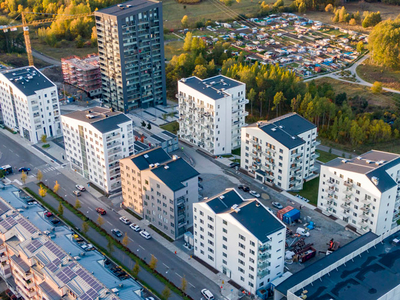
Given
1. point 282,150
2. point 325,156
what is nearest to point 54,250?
point 282,150

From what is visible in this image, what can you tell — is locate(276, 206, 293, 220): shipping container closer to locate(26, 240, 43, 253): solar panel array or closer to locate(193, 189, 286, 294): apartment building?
locate(193, 189, 286, 294): apartment building

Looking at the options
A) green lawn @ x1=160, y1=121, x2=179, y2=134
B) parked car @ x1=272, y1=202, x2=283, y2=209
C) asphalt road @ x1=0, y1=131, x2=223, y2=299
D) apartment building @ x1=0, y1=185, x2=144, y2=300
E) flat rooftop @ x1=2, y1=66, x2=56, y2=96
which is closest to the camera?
apartment building @ x1=0, y1=185, x2=144, y2=300

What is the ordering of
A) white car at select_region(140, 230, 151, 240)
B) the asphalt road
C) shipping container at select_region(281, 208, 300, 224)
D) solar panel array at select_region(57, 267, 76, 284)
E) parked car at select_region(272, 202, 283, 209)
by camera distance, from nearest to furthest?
solar panel array at select_region(57, 267, 76, 284)
the asphalt road
white car at select_region(140, 230, 151, 240)
shipping container at select_region(281, 208, 300, 224)
parked car at select_region(272, 202, 283, 209)

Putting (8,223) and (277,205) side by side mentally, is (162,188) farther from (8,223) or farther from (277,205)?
(8,223)

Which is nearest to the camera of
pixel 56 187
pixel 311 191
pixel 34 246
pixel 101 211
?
pixel 34 246

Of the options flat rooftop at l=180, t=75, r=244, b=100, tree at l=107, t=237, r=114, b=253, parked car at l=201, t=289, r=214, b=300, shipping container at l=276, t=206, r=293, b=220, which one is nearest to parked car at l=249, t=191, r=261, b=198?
shipping container at l=276, t=206, r=293, b=220

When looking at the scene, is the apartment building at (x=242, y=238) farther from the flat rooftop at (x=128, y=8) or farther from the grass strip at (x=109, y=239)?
the flat rooftop at (x=128, y=8)

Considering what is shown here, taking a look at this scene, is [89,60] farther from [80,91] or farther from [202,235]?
[202,235]
